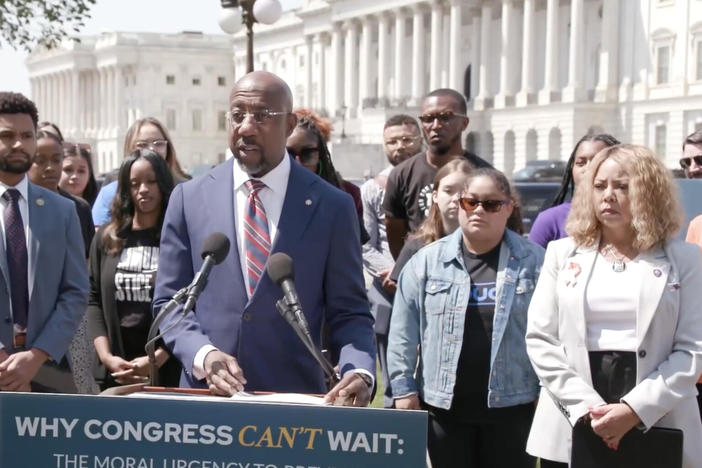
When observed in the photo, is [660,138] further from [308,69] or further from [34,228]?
[34,228]

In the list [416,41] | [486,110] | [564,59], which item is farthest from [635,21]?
[416,41]

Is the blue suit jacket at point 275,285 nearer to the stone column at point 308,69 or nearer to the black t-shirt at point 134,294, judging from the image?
the black t-shirt at point 134,294

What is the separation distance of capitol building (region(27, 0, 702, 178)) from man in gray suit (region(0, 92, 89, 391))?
56.3m

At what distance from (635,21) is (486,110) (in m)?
14.1

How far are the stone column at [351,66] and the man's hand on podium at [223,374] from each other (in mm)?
86677

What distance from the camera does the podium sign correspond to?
3.16 metres

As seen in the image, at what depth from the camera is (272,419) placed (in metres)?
3.17

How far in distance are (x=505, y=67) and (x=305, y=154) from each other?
226 feet

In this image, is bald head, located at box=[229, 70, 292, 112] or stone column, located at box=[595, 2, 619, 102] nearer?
bald head, located at box=[229, 70, 292, 112]

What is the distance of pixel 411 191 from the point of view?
779cm

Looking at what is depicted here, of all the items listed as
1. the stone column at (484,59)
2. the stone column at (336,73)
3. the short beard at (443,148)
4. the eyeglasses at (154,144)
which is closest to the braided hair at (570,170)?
the short beard at (443,148)

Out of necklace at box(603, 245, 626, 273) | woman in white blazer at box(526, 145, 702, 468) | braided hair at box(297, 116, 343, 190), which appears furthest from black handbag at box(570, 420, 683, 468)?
braided hair at box(297, 116, 343, 190)

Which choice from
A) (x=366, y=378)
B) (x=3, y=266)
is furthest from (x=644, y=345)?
(x=3, y=266)

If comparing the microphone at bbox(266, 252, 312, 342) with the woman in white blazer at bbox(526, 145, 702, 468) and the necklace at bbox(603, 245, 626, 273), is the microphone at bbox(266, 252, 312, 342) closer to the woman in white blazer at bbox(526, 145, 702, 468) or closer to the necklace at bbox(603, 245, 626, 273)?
the woman in white blazer at bbox(526, 145, 702, 468)
